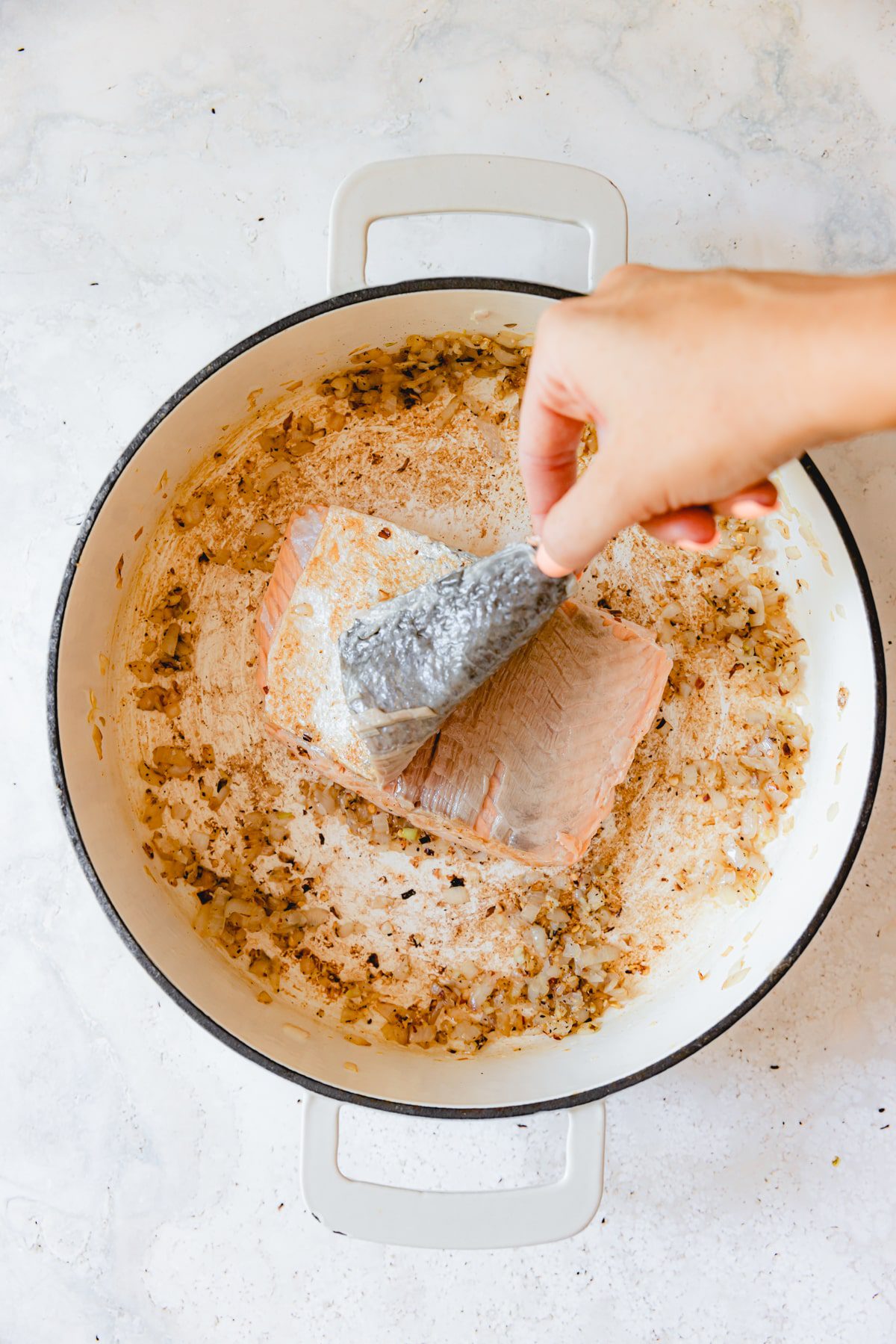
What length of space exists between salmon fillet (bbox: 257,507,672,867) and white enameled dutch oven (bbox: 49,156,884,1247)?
0.23 m

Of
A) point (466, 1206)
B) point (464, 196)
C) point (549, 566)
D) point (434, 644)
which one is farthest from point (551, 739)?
point (464, 196)

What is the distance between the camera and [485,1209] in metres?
1.19

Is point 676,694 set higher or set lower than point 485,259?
lower

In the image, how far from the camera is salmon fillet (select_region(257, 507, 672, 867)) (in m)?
1.31

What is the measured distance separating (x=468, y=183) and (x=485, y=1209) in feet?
4.24

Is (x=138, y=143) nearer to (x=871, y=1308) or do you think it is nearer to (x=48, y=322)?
(x=48, y=322)

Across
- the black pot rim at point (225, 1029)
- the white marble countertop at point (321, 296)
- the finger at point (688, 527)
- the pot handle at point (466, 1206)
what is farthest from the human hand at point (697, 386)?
the pot handle at point (466, 1206)

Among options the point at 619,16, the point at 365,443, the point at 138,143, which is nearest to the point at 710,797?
the point at 365,443

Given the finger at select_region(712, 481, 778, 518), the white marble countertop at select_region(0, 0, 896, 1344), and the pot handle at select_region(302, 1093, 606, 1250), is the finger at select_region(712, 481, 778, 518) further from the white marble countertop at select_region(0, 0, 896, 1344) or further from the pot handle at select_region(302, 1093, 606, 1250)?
the pot handle at select_region(302, 1093, 606, 1250)

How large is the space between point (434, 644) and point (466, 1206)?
711 mm

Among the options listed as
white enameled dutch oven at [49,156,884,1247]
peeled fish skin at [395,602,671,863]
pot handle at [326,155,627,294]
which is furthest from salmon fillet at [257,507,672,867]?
pot handle at [326,155,627,294]

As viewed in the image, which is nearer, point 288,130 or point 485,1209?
point 485,1209

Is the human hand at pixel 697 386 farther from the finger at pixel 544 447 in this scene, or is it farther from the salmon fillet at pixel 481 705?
the salmon fillet at pixel 481 705

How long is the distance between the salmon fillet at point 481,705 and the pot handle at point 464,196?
1.14 feet
